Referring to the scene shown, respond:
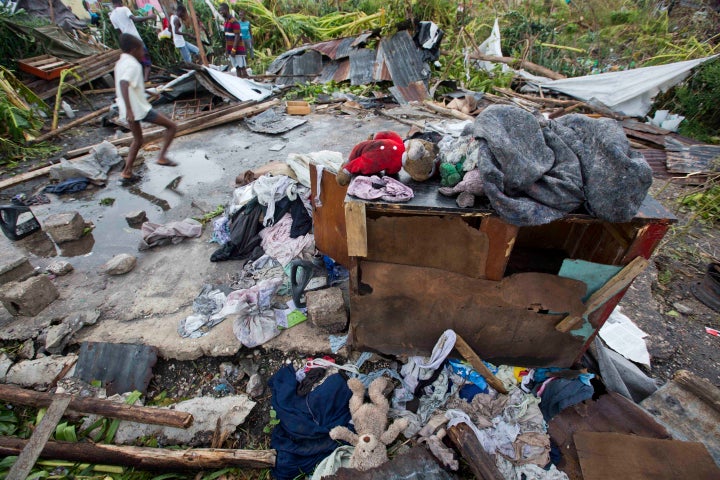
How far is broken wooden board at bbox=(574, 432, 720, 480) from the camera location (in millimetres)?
2119

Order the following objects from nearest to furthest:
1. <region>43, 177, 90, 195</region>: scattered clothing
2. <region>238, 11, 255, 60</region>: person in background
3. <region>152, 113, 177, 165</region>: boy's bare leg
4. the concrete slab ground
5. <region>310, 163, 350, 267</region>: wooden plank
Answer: <region>310, 163, 350, 267</region>: wooden plank, the concrete slab ground, <region>43, 177, 90, 195</region>: scattered clothing, <region>152, 113, 177, 165</region>: boy's bare leg, <region>238, 11, 255, 60</region>: person in background

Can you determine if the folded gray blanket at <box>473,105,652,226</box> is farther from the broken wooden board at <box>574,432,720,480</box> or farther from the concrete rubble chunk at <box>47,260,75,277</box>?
the concrete rubble chunk at <box>47,260,75,277</box>

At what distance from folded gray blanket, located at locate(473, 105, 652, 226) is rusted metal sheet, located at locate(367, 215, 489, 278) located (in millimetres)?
312

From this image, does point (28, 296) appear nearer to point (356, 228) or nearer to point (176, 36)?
point (356, 228)

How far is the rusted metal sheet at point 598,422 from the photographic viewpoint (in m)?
2.36

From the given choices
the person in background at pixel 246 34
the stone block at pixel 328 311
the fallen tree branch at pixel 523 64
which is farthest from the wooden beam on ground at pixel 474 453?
the person in background at pixel 246 34

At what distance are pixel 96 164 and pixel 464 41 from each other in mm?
9572

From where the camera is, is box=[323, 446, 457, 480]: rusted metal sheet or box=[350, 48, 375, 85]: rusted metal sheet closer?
box=[323, 446, 457, 480]: rusted metal sheet

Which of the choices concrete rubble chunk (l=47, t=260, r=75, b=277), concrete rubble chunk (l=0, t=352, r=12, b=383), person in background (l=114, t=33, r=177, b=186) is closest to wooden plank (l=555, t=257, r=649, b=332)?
concrete rubble chunk (l=0, t=352, r=12, b=383)

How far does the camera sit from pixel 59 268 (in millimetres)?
3789

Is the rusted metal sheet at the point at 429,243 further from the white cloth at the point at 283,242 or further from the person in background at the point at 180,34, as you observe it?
the person in background at the point at 180,34

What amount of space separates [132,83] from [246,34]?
787 cm

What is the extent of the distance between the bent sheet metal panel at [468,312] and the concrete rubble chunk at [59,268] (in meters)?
3.51

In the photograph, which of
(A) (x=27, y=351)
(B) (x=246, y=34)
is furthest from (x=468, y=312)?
(B) (x=246, y=34)
